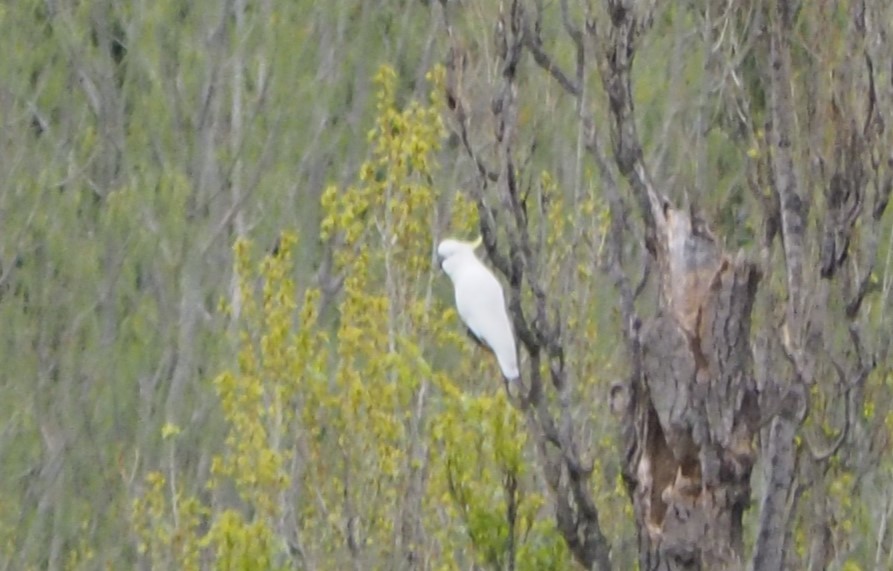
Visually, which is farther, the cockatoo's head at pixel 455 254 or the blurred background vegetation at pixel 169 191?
the blurred background vegetation at pixel 169 191

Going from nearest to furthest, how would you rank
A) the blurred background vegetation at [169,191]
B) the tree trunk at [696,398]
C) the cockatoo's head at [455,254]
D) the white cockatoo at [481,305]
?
1. the tree trunk at [696,398]
2. the white cockatoo at [481,305]
3. the cockatoo's head at [455,254]
4. the blurred background vegetation at [169,191]

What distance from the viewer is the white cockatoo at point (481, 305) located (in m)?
5.63

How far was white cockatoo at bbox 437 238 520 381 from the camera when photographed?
18.5 feet

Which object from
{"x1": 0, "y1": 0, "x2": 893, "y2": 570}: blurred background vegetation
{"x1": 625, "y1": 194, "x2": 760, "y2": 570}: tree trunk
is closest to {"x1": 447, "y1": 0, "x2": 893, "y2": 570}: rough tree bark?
{"x1": 625, "y1": 194, "x2": 760, "y2": 570}: tree trunk

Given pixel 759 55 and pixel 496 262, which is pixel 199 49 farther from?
pixel 496 262

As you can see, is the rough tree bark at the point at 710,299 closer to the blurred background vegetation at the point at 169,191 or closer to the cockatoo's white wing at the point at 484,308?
the cockatoo's white wing at the point at 484,308

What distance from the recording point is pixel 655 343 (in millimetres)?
4980

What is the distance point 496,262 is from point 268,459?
61.2 inches

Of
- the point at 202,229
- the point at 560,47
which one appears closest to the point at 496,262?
the point at 560,47

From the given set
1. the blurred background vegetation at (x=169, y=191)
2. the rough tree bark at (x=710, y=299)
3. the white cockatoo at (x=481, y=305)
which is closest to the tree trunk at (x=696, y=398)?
the rough tree bark at (x=710, y=299)

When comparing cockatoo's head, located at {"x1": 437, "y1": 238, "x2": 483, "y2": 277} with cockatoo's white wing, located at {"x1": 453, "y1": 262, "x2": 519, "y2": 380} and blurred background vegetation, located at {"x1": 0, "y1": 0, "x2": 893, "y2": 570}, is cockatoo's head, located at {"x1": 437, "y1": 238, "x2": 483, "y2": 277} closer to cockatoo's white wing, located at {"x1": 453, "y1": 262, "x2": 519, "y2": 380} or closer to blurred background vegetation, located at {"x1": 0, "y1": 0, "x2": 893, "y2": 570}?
cockatoo's white wing, located at {"x1": 453, "y1": 262, "x2": 519, "y2": 380}

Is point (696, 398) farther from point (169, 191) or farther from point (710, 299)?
point (169, 191)

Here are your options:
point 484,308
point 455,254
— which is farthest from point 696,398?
point 455,254

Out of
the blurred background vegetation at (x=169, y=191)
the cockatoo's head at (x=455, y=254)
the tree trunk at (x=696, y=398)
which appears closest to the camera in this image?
the tree trunk at (x=696, y=398)
